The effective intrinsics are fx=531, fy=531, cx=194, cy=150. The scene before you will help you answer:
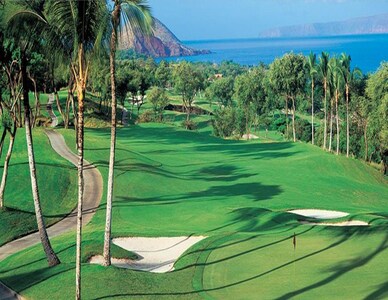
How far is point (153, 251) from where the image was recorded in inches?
1128

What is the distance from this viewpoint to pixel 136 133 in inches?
3285

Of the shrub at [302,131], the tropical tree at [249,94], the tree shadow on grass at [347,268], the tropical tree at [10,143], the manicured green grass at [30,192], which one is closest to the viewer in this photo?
the tree shadow on grass at [347,268]

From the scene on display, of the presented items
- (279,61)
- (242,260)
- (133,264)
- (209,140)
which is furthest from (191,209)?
(279,61)

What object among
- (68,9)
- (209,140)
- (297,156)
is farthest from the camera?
(209,140)

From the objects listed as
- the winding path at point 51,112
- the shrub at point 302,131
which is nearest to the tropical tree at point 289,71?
the shrub at point 302,131

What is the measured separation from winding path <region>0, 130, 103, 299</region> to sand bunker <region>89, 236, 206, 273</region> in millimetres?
5280

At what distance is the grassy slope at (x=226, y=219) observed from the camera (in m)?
20.3

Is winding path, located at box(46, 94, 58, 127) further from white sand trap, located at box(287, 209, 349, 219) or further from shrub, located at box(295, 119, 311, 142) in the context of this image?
white sand trap, located at box(287, 209, 349, 219)

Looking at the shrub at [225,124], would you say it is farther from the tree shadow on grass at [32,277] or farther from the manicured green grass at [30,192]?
the tree shadow on grass at [32,277]

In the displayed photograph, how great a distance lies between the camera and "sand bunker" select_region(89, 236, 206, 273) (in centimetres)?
2605

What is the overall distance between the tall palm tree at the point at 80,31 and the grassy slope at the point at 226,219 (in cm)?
429

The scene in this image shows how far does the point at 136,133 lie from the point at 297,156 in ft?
93.8

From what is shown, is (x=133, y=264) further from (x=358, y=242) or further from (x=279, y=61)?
(x=279, y=61)

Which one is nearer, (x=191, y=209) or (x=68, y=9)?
(x=68, y=9)
